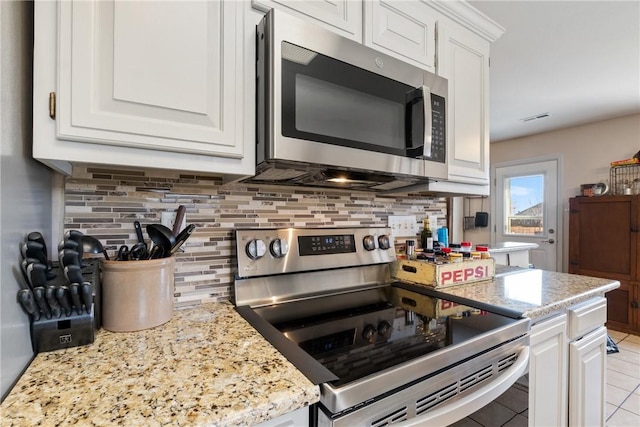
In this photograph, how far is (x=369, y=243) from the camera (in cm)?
138

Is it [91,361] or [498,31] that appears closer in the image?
[91,361]

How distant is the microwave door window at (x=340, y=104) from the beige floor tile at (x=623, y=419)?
2.24 metres

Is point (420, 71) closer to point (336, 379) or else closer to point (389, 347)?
point (389, 347)

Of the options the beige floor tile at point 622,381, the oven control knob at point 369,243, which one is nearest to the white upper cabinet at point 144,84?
the oven control knob at point 369,243

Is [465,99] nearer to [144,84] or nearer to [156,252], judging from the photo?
[144,84]

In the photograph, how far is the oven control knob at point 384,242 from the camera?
143cm

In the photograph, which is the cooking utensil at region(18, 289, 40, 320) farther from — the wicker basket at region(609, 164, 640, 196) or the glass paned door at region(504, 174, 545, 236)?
the glass paned door at region(504, 174, 545, 236)

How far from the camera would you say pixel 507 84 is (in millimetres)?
2719

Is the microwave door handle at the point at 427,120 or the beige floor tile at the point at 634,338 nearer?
the microwave door handle at the point at 427,120

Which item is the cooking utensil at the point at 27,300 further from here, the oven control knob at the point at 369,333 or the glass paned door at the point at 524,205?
the glass paned door at the point at 524,205

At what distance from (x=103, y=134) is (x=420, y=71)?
40.4 inches

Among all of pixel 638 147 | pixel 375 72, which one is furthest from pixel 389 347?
pixel 638 147

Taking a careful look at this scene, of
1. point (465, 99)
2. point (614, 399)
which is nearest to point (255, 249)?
point (465, 99)

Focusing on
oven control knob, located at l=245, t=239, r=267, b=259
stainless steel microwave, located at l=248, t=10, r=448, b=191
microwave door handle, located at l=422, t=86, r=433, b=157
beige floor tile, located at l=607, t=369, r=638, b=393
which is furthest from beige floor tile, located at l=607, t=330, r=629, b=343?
oven control knob, located at l=245, t=239, r=267, b=259
